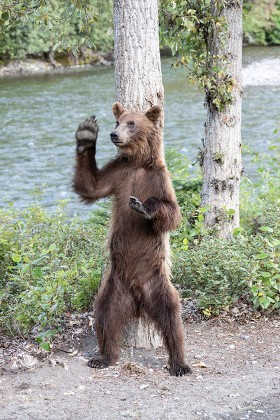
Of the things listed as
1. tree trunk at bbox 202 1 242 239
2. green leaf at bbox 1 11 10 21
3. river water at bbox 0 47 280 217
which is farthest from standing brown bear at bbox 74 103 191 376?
river water at bbox 0 47 280 217

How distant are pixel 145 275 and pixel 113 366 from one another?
78 centimetres

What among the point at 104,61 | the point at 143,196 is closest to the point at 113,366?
the point at 143,196

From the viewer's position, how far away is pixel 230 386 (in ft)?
17.0

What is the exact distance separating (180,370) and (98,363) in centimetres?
66

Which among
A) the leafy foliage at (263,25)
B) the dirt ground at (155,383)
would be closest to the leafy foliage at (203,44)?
the dirt ground at (155,383)

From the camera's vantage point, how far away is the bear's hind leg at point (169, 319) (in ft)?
18.1

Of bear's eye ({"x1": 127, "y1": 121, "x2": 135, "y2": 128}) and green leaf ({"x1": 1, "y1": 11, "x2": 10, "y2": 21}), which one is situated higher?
green leaf ({"x1": 1, "y1": 11, "x2": 10, "y2": 21})

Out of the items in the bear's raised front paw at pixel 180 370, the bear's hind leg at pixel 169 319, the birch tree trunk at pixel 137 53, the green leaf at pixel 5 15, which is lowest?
the bear's raised front paw at pixel 180 370

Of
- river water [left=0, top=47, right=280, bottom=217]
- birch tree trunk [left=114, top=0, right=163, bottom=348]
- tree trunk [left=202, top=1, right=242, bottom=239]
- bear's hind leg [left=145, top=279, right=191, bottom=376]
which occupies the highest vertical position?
birch tree trunk [left=114, top=0, right=163, bottom=348]

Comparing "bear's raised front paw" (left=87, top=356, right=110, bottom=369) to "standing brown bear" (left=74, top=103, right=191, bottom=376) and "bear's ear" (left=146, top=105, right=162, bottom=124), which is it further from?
"bear's ear" (left=146, top=105, right=162, bottom=124)

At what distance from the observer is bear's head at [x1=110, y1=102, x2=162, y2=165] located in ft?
17.8

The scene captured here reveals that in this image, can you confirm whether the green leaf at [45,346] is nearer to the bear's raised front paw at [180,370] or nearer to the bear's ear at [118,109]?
the bear's raised front paw at [180,370]

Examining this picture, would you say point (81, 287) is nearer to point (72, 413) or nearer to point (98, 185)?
point (98, 185)

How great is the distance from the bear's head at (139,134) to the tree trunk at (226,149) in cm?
242
